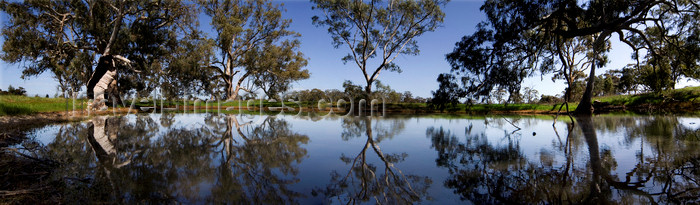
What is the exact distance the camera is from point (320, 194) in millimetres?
Result: 3201

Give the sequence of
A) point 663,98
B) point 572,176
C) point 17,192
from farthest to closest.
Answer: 1. point 663,98
2. point 572,176
3. point 17,192

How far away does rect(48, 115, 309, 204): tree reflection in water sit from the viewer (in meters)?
3.02

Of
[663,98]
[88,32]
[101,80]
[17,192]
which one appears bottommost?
[17,192]

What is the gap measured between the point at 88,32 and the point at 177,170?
79.5 feet

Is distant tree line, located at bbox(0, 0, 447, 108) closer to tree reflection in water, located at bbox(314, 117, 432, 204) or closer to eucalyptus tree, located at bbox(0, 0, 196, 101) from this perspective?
eucalyptus tree, located at bbox(0, 0, 196, 101)

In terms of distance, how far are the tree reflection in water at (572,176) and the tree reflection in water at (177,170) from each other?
2.14m

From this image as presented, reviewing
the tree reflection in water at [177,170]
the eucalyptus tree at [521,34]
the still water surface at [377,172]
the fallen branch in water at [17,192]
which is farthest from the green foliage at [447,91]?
the fallen branch in water at [17,192]

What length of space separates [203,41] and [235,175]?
2601 centimetres

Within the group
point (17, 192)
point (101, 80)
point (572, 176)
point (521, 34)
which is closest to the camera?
point (17, 192)

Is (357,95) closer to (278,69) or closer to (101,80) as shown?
(278,69)

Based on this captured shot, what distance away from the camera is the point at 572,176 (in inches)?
148

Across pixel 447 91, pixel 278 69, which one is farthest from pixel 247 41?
pixel 447 91

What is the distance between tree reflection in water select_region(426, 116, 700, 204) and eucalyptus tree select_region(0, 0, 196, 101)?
21.7 meters

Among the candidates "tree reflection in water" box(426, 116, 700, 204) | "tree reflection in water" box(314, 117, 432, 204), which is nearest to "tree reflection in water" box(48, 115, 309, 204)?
"tree reflection in water" box(314, 117, 432, 204)
